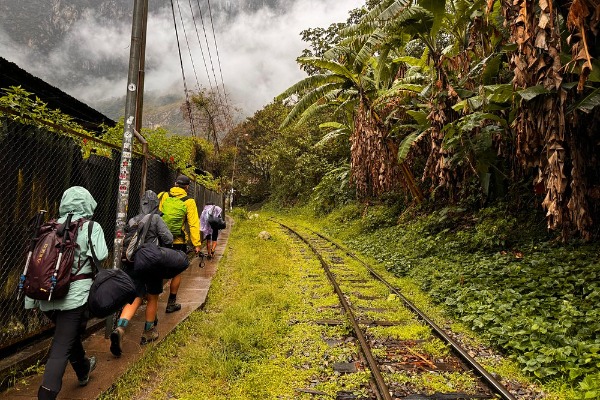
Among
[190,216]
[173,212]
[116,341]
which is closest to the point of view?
[116,341]

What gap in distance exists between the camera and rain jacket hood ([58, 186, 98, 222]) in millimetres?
3145

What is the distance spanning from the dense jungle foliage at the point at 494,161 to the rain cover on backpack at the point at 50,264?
484 centimetres

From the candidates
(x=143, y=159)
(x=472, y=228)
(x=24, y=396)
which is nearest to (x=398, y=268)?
(x=472, y=228)

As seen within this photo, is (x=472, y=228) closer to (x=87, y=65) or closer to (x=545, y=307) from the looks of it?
(x=545, y=307)

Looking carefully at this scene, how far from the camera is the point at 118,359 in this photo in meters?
4.08

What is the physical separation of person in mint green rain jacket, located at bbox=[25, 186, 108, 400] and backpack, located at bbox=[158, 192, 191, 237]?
211cm

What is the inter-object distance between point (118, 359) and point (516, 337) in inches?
195

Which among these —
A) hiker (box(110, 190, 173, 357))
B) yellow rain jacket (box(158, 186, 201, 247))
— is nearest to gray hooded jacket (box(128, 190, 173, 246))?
hiker (box(110, 190, 173, 357))

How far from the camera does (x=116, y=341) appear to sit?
4016 millimetres

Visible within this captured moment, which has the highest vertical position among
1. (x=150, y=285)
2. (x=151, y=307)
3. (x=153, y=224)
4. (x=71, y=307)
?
(x=153, y=224)

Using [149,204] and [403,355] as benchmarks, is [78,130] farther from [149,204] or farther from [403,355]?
[403,355]

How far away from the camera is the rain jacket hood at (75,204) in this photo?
3145mm

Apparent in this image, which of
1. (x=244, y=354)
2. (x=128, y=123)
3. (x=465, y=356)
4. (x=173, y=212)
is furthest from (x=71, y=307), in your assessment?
(x=465, y=356)

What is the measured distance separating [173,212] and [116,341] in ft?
6.40
